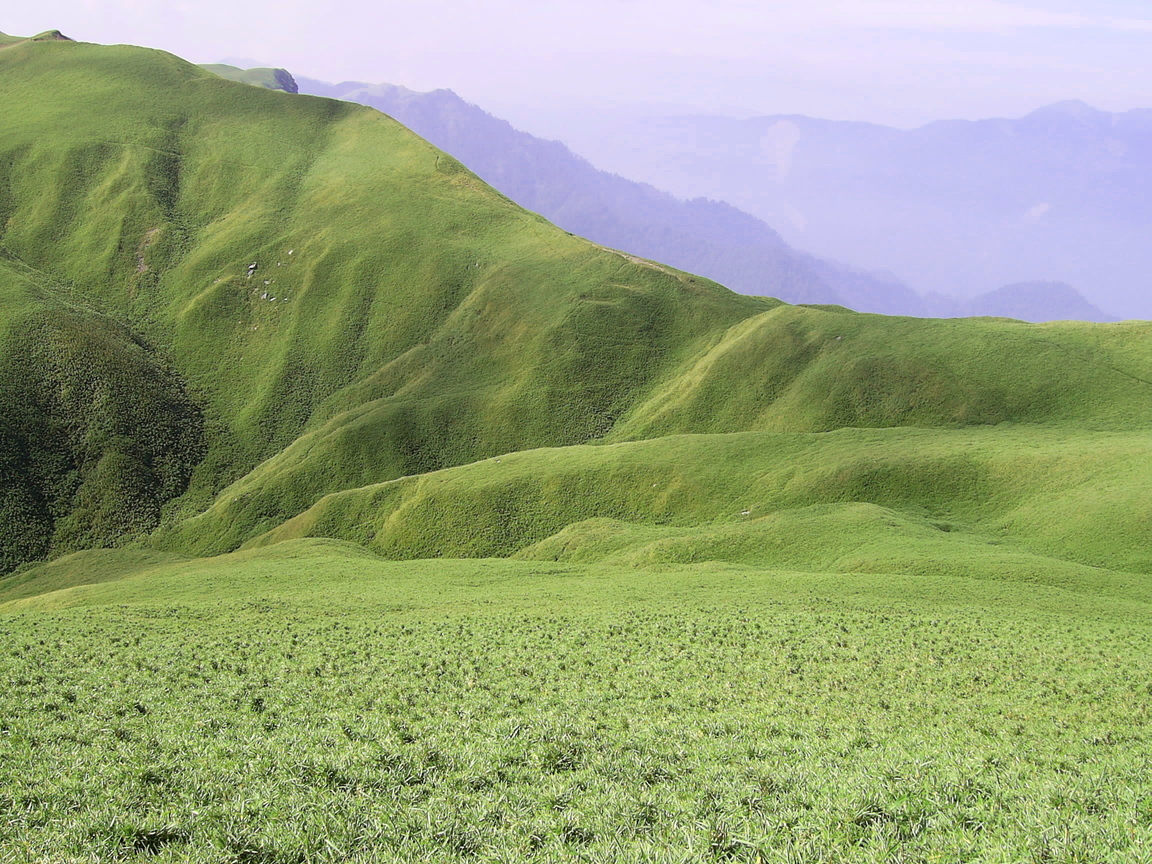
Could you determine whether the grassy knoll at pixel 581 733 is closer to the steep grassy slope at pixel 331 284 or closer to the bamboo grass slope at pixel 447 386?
the bamboo grass slope at pixel 447 386

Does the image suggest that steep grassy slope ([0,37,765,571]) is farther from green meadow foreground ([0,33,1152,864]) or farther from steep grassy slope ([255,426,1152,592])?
steep grassy slope ([255,426,1152,592])

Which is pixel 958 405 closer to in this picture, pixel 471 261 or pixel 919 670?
pixel 919 670

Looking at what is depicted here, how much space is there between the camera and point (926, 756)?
15289 millimetres

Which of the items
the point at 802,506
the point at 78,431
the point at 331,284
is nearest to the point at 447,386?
the point at 331,284

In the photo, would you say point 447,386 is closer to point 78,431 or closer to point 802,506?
point 78,431

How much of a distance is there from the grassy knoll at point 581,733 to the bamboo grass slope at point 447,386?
27.8m

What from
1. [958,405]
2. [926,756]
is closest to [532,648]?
[926,756]

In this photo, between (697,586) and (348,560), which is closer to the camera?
(697,586)

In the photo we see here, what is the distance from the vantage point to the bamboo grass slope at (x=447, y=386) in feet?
242

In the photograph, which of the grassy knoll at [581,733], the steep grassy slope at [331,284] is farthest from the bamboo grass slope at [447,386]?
the grassy knoll at [581,733]

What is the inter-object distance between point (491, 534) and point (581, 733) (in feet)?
210

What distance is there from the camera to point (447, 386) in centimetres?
12556

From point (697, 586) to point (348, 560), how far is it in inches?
1418

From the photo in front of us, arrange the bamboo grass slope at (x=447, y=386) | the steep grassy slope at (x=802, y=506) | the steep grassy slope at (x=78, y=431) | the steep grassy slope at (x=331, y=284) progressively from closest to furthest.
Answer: the steep grassy slope at (x=802, y=506), the bamboo grass slope at (x=447, y=386), the steep grassy slope at (x=78, y=431), the steep grassy slope at (x=331, y=284)
